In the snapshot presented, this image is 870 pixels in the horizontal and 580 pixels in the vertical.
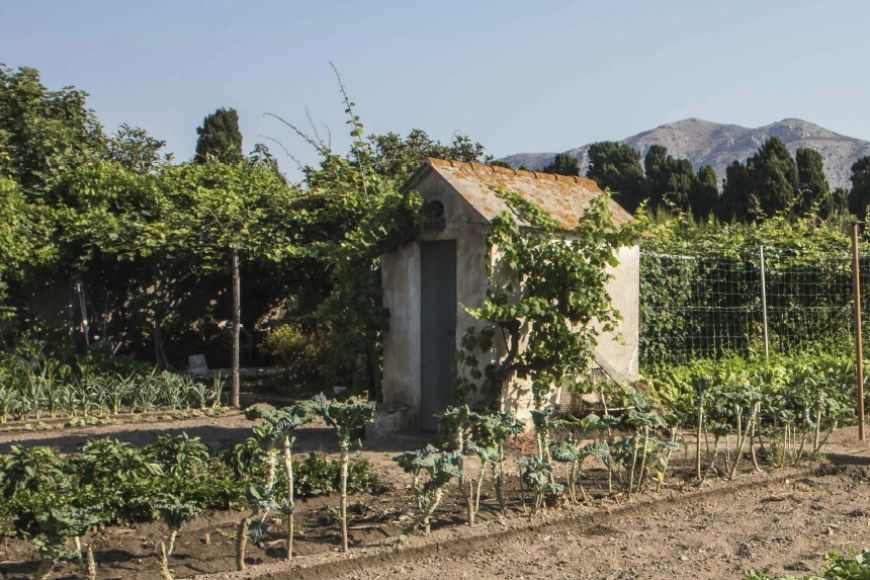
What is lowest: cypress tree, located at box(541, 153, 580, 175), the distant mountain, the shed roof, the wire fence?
the wire fence

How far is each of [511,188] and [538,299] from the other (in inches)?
62.3

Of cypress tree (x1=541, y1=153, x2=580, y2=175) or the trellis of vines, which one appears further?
cypress tree (x1=541, y1=153, x2=580, y2=175)

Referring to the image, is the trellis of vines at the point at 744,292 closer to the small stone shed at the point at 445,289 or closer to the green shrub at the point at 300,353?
the small stone shed at the point at 445,289

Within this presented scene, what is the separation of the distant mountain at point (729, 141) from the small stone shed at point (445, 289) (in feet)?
220

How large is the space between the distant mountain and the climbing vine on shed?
68007 millimetres

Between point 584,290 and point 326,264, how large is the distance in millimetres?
6799

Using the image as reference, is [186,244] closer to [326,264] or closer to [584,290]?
[326,264]

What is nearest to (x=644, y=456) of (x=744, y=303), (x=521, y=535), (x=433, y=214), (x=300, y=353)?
(x=521, y=535)

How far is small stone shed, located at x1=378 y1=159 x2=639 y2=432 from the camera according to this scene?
928 centimetres

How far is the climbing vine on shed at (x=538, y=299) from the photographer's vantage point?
349 inches

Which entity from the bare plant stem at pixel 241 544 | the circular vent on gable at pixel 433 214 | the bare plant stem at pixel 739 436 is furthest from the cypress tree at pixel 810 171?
the bare plant stem at pixel 241 544

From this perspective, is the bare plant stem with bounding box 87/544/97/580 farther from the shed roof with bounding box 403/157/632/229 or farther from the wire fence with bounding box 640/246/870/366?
the wire fence with bounding box 640/246/870/366

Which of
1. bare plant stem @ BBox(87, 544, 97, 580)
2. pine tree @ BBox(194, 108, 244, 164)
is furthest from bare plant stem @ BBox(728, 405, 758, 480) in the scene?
pine tree @ BBox(194, 108, 244, 164)

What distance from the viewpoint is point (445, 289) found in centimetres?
960
